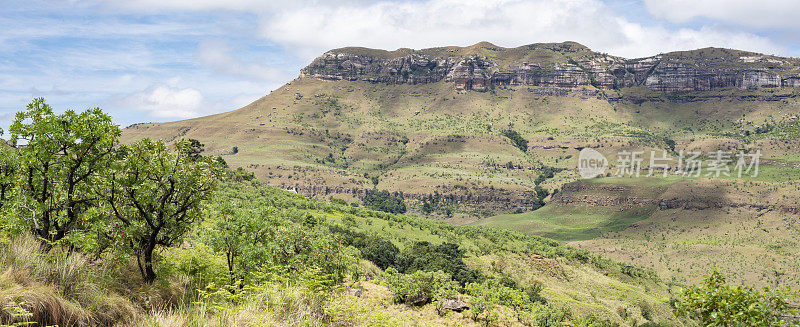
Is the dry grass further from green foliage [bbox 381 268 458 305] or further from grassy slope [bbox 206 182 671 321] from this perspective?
grassy slope [bbox 206 182 671 321]

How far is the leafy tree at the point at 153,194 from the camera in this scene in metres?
11.3

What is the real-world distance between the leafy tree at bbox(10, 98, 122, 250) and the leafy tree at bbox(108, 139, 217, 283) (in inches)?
21.2

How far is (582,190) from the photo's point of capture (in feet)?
482

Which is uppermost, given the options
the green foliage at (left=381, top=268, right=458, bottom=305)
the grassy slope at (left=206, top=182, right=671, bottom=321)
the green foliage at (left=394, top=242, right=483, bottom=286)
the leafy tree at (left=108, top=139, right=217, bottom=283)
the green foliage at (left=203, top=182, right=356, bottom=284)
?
the leafy tree at (left=108, top=139, right=217, bottom=283)

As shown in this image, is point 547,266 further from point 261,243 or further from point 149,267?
point 149,267

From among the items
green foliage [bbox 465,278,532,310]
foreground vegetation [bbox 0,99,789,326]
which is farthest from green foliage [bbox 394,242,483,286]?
foreground vegetation [bbox 0,99,789,326]

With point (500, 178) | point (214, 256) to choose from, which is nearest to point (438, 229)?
point (214, 256)

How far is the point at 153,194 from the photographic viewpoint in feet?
38.1

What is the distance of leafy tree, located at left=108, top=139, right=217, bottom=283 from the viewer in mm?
11328

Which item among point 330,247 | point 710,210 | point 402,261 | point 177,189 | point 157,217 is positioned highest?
point 177,189

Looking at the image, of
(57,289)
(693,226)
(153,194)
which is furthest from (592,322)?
(693,226)

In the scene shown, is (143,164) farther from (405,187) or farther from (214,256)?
Answer: (405,187)

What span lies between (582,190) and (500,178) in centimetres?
3576

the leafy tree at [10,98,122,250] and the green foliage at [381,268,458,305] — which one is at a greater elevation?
the leafy tree at [10,98,122,250]
